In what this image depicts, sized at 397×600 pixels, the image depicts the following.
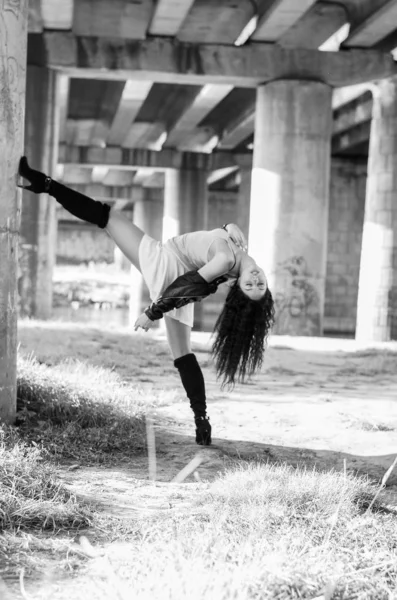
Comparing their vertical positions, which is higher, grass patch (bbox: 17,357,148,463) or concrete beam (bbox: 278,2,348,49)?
concrete beam (bbox: 278,2,348,49)

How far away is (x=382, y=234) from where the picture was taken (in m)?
17.8

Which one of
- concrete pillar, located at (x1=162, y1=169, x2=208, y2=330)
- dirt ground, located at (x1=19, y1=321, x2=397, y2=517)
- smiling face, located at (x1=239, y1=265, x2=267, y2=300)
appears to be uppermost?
concrete pillar, located at (x1=162, y1=169, x2=208, y2=330)

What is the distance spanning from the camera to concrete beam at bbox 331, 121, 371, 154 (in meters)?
25.5

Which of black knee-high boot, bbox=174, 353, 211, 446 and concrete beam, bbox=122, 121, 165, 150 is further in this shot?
concrete beam, bbox=122, 121, 165, 150

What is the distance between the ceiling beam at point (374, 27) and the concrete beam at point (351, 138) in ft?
28.2

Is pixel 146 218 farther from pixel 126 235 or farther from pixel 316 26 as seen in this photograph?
pixel 126 235

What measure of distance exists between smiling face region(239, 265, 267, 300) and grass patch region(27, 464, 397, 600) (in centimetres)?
119

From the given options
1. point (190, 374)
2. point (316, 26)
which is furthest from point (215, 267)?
point (316, 26)

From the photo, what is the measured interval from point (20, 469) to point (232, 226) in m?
2.24

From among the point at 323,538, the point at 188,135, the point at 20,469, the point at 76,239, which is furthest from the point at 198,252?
the point at 76,239

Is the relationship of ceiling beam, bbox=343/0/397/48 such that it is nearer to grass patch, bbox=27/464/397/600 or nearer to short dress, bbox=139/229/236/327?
short dress, bbox=139/229/236/327

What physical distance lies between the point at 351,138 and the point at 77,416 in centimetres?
2176

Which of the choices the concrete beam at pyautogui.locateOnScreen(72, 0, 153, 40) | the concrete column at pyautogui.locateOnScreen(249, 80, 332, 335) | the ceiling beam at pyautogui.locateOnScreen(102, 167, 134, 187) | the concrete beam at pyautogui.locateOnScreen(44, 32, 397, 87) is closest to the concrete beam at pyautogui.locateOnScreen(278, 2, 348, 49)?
the concrete beam at pyautogui.locateOnScreen(44, 32, 397, 87)

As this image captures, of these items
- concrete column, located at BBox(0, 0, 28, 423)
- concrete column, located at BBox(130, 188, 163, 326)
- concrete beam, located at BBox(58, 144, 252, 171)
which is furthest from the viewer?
concrete column, located at BBox(130, 188, 163, 326)
